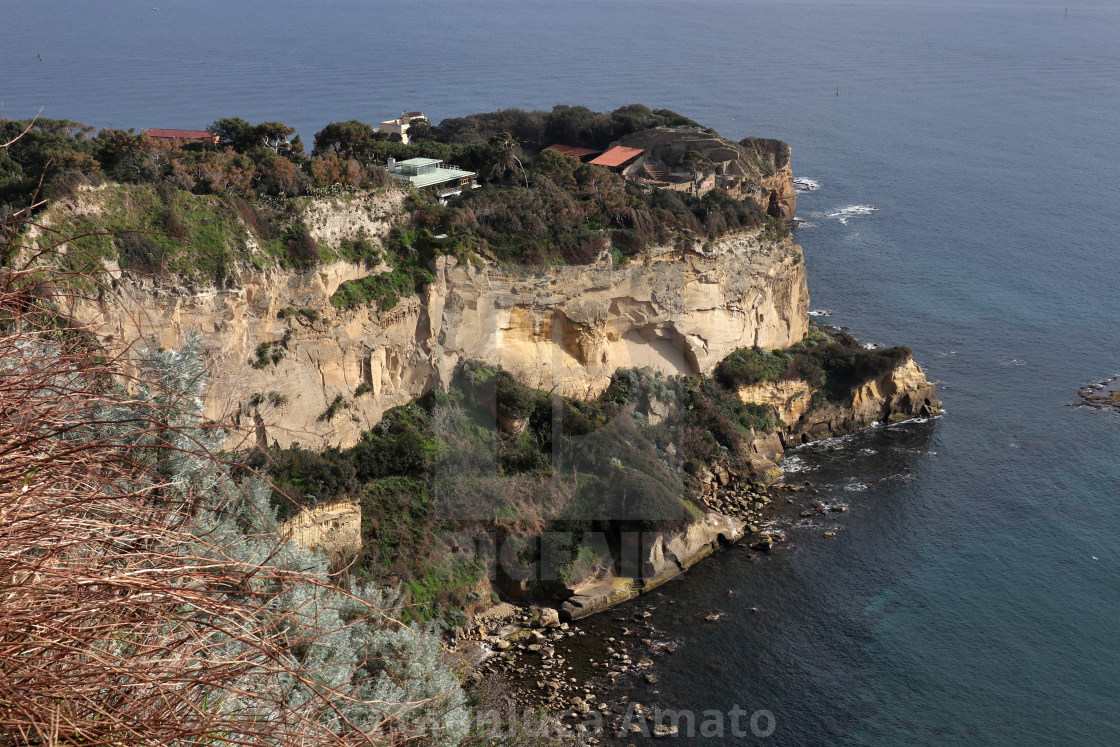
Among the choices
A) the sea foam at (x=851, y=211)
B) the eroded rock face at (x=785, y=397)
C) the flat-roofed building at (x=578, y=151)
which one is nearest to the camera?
the eroded rock face at (x=785, y=397)

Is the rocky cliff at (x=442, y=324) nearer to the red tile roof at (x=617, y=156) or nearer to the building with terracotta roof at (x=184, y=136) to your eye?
the building with terracotta roof at (x=184, y=136)

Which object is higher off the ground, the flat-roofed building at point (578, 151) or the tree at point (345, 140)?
the tree at point (345, 140)

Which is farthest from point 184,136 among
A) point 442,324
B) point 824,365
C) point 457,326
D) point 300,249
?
point 824,365

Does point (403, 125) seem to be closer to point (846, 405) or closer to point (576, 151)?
point (576, 151)

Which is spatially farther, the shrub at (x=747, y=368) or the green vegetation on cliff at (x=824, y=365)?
the green vegetation on cliff at (x=824, y=365)

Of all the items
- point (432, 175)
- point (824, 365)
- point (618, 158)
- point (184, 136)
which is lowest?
point (824, 365)

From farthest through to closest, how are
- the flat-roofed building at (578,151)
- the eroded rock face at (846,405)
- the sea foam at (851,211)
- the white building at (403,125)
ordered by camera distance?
the sea foam at (851,211) → the white building at (403,125) → the flat-roofed building at (578,151) → the eroded rock face at (846,405)

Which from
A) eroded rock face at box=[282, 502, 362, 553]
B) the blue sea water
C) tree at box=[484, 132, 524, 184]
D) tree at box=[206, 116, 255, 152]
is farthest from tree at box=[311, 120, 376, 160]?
the blue sea water

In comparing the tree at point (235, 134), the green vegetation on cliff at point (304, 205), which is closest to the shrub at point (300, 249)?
the green vegetation on cliff at point (304, 205)
